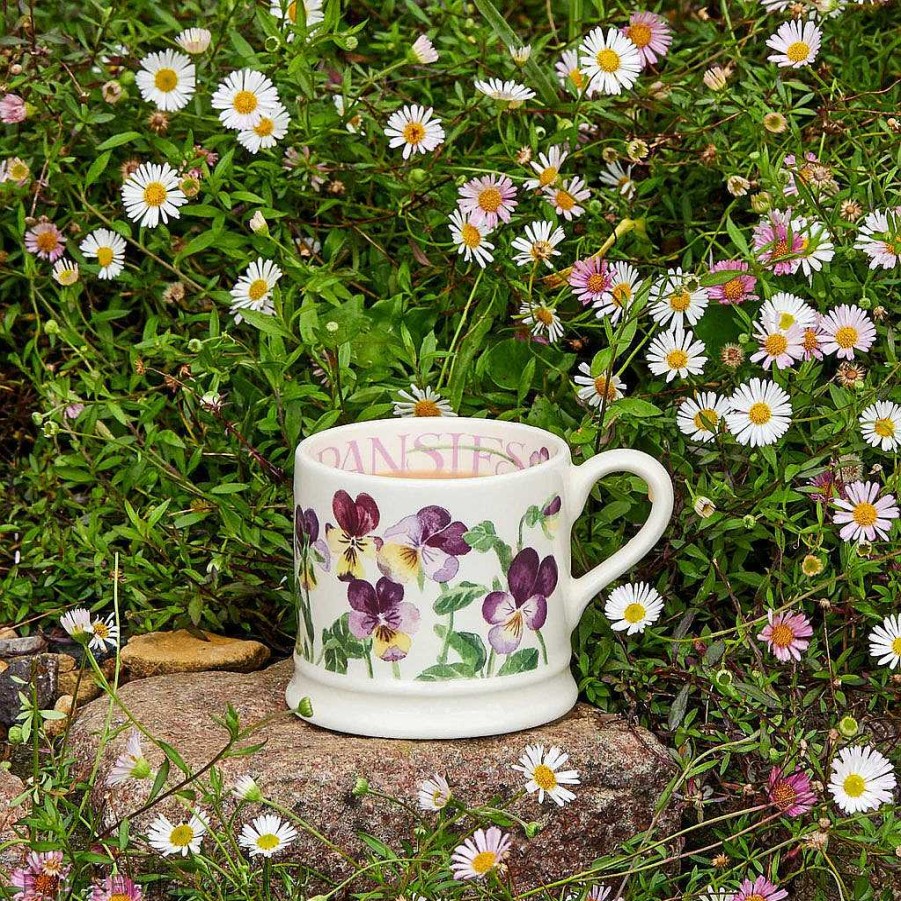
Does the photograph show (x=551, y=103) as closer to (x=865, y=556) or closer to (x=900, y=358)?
(x=900, y=358)

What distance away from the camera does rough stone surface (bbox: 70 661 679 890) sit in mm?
1275

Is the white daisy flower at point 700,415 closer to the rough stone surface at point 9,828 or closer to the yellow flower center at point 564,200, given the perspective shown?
the yellow flower center at point 564,200

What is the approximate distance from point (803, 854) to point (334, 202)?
0.88 metres

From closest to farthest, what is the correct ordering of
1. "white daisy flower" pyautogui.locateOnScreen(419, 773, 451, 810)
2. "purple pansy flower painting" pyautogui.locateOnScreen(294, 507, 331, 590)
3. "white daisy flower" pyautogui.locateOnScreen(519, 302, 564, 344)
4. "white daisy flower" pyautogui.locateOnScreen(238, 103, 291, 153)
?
1. "white daisy flower" pyautogui.locateOnScreen(419, 773, 451, 810)
2. "purple pansy flower painting" pyautogui.locateOnScreen(294, 507, 331, 590)
3. "white daisy flower" pyautogui.locateOnScreen(519, 302, 564, 344)
4. "white daisy flower" pyautogui.locateOnScreen(238, 103, 291, 153)

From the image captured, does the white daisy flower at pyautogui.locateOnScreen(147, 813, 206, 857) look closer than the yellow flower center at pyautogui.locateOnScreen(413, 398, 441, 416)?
Yes

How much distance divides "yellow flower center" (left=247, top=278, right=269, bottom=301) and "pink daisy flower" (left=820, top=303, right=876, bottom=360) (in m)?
0.61

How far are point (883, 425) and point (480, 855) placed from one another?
0.58m

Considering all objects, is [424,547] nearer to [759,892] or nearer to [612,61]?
[759,892]

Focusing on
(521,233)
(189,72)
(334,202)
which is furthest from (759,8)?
(189,72)

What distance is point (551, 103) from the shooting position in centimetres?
167

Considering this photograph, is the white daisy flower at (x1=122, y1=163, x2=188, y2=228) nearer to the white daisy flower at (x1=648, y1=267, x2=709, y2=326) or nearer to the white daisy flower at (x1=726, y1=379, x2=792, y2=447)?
the white daisy flower at (x1=648, y1=267, x2=709, y2=326)

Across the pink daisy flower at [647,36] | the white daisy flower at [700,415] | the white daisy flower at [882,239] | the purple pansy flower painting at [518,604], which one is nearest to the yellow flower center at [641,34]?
the pink daisy flower at [647,36]

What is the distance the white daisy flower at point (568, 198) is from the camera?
1608 millimetres

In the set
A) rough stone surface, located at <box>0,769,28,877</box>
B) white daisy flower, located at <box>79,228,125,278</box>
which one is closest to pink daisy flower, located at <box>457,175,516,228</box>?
white daisy flower, located at <box>79,228,125,278</box>
